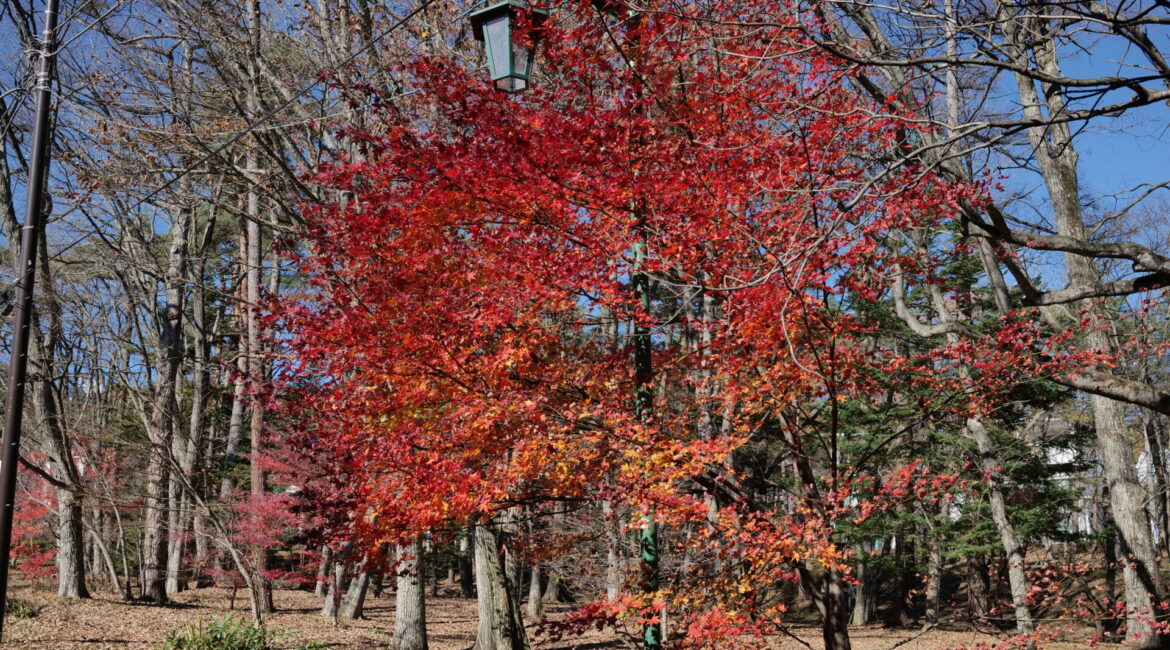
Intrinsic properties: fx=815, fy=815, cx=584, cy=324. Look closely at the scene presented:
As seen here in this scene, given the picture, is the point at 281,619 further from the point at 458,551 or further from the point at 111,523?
the point at 458,551

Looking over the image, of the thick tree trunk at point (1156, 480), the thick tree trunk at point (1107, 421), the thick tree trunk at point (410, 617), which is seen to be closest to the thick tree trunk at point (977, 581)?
the thick tree trunk at point (1156, 480)

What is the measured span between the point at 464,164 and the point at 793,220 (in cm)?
303

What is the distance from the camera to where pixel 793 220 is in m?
7.27

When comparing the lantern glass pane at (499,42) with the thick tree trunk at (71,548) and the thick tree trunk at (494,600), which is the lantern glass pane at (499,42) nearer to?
the thick tree trunk at (494,600)

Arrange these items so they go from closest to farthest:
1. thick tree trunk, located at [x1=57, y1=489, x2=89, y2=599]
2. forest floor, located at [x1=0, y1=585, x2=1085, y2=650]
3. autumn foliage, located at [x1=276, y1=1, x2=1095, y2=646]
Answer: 1. autumn foliage, located at [x1=276, y1=1, x2=1095, y2=646]
2. forest floor, located at [x1=0, y1=585, x2=1085, y2=650]
3. thick tree trunk, located at [x1=57, y1=489, x2=89, y2=599]

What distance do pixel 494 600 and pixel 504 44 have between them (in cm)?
1009

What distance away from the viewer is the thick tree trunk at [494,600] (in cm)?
1342

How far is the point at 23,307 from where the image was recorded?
712 centimetres

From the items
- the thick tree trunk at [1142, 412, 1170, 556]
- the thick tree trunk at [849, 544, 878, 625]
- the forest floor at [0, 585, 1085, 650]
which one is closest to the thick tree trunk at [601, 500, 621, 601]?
the forest floor at [0, 585, 1085, 650]

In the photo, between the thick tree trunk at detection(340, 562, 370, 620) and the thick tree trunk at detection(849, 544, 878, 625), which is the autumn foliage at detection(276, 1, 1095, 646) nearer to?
the thick tree trunk at detection(340, 562, 370, 620)

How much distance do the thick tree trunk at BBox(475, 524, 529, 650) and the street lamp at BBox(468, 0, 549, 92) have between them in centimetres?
879

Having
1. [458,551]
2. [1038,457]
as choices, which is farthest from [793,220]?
[458,551]

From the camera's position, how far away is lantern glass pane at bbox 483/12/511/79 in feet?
20.1

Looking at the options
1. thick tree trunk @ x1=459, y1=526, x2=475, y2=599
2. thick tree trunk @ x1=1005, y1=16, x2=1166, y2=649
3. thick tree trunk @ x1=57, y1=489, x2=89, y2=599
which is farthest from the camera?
thick tree trunk @ x1=459, y1=526, x2=475, y2=599
